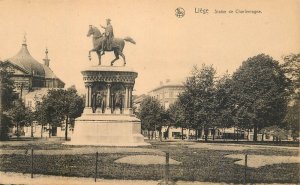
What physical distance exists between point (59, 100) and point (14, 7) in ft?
112

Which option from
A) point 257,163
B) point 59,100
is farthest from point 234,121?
point 257,163

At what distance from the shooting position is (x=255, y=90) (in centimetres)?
5503

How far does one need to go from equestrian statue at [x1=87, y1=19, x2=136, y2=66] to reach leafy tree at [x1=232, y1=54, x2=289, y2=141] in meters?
20.4

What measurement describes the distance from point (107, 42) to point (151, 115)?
2652 cm

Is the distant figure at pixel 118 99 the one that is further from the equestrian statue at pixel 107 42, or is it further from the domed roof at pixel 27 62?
the domed roof at pixel 27 62

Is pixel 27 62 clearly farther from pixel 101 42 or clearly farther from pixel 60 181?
pixel 60 181

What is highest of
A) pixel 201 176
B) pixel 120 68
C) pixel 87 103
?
pixel 120 68

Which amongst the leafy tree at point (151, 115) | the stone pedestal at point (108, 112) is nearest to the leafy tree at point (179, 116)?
the leafy tree at point (151, 115)

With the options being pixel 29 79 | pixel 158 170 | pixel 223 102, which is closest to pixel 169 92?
pixel 29 79

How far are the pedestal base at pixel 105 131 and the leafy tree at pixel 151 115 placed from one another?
25720mm

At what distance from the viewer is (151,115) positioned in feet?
210

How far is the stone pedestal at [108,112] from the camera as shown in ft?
121

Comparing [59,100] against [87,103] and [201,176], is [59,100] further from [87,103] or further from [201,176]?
[201,176]

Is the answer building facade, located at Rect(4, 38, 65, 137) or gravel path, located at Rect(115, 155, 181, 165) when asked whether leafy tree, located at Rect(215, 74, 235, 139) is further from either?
building facade, located at Rect(4, 38, 65, 137)
